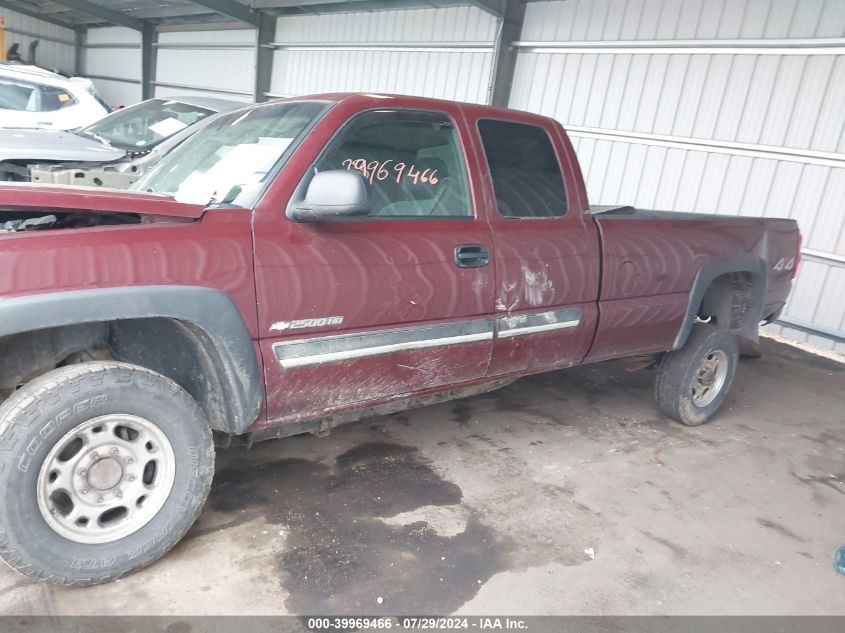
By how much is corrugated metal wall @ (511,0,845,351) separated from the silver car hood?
617 centimetres

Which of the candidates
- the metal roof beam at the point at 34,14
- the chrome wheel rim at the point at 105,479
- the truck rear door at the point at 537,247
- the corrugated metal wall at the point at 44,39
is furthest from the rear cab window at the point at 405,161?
the metal roof beam at the point at 34,14

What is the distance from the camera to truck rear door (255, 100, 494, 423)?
8.45 feet

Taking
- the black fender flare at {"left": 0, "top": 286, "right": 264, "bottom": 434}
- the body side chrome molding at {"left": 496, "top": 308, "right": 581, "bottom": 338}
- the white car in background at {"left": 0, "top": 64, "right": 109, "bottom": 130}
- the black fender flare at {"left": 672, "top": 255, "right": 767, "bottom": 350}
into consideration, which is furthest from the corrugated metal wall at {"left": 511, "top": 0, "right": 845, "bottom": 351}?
the black fender flare at {"left": 0, "top": 286, "right": 264, "bottom": 434}

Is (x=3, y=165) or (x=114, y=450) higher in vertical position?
(x=3, y=165)

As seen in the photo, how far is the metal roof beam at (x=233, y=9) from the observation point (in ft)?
45.0

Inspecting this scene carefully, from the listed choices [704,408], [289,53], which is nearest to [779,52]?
[704,408]

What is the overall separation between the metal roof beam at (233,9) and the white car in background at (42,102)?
542cm

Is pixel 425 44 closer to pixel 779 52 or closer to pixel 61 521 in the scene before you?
pixel 779 52

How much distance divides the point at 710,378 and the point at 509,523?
2.34 m

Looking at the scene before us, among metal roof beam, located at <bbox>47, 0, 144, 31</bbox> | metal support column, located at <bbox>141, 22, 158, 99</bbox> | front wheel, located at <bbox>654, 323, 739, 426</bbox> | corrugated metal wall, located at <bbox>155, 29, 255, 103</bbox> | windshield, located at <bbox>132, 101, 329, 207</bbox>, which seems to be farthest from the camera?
metal support column, located at <bbox>141, 22, 158, 99</bbox>

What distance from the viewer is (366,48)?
12.3m

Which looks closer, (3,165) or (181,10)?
(3,165)

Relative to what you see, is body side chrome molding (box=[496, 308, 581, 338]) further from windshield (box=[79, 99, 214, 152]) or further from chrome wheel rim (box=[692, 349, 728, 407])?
windshield (box=[79, 99, 214, 152])

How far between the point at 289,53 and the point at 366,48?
9.60 feet
